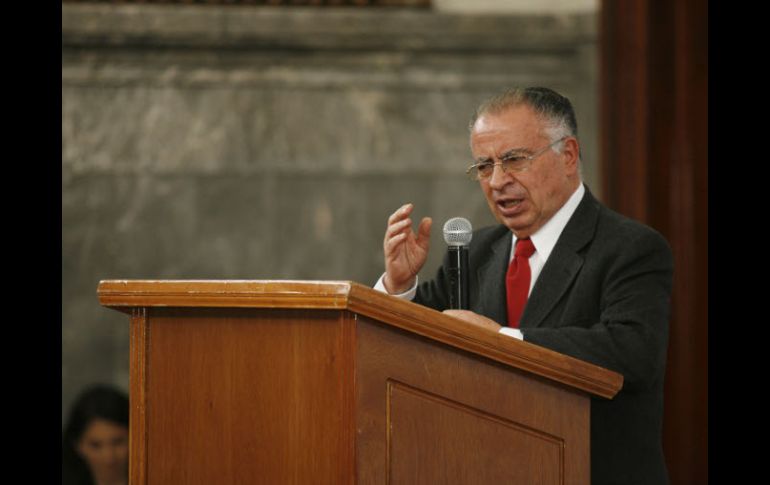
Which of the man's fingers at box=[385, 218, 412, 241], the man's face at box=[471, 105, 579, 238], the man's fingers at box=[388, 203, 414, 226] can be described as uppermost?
the man's face at box=[471, 105, 579, 238]

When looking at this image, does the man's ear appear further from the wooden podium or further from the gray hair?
the wooden podium

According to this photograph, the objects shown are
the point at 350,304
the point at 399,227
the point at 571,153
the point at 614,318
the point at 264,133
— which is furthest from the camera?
the point at 264,133

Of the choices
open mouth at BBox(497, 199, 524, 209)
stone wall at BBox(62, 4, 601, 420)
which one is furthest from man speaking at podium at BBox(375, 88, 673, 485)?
stone wall at BBox(62, 4, 601, 420)

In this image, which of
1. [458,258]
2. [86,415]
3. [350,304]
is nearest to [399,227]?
[458,258]

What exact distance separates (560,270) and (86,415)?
263 centimetres

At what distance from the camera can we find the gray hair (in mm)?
2537

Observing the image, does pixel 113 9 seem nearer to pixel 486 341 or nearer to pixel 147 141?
pixel 147 141

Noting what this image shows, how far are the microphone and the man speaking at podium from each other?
0.06m

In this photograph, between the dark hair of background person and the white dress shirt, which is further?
the dark hair of background person

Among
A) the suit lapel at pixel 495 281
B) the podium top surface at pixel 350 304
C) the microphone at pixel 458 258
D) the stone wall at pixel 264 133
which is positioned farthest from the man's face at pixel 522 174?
the stone wall at pixel 264 133

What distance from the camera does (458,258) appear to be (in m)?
2.36

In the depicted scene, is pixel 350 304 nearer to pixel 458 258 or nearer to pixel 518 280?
pixel 458 258

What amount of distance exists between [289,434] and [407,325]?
251 mm

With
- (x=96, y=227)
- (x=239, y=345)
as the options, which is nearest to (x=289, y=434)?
(x=239, y=345)
